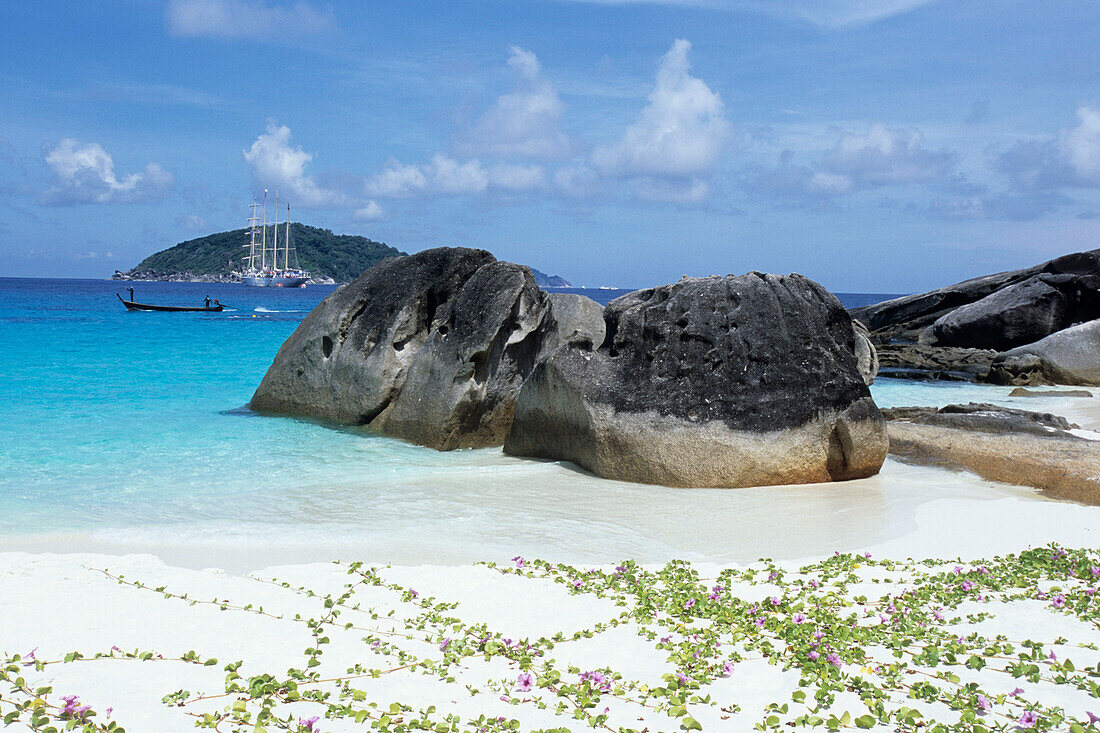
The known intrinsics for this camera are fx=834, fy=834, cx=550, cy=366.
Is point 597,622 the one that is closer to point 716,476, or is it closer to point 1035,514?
point 716,476

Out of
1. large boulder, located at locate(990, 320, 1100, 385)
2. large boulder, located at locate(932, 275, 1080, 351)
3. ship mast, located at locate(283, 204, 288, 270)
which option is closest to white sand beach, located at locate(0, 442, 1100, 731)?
large boulder, located at locate(990, 320, 1100, 385)

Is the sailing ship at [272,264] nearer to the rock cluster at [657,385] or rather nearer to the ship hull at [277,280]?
the ship hull at [277,280]

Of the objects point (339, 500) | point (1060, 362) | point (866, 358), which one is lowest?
point (339, 500)

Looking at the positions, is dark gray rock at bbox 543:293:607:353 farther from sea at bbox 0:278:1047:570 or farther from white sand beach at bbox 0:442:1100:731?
white sand beach at bbox 0:442:1100:731

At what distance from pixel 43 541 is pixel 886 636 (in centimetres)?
661

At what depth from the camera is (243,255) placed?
469ft

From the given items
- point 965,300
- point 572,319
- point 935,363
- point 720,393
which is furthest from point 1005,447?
point 965,300

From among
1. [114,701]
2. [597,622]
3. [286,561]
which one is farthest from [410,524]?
[114,701]

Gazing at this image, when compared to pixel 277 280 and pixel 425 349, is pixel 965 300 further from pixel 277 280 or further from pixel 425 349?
pixel 277 280

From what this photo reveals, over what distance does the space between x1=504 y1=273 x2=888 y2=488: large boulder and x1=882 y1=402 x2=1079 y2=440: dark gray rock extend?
345 centimetres

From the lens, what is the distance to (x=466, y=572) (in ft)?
19.8

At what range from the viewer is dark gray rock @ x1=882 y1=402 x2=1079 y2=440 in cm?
1162

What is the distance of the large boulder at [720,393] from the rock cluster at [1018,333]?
13.4 meters

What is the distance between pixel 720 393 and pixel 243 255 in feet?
479
